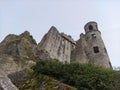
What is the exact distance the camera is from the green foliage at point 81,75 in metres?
15.0

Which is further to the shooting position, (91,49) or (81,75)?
(91,49)

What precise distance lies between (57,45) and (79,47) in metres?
4.05

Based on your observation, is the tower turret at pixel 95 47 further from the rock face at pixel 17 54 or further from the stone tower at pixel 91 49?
the rock face at pixel 17 54

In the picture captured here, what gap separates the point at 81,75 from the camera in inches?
622

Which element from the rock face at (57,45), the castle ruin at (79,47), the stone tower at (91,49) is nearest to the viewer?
the rock face at (57,45)

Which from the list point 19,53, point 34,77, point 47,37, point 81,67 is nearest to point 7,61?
point 19,53

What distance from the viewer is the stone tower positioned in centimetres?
3869

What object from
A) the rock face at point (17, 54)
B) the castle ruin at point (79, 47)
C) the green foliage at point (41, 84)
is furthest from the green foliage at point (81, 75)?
the castle ruin at point (79, 47)

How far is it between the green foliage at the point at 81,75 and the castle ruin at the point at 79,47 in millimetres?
19981

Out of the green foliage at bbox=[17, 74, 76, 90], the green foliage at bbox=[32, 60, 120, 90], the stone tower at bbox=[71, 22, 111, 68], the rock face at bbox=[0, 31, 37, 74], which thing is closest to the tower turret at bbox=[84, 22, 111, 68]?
the stone tower at bbox=[71, 22, 111, 68]

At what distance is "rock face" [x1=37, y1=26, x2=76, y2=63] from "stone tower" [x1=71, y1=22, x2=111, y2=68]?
3.96 feet

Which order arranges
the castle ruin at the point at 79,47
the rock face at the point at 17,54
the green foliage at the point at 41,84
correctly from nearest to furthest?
the green foliage at the point at 41,84 → the rock face at the point at 17,54 → the castle ruin at the point at 79,47

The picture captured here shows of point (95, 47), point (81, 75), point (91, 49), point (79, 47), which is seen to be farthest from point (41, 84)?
point (79, 47)

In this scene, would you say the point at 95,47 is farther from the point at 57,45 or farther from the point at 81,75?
the point at 81,75
